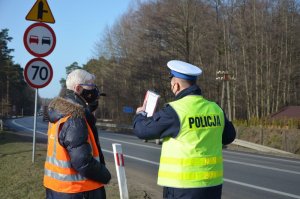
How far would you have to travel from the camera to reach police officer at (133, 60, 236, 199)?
3.78m

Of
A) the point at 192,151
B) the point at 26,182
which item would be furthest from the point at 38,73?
the point at 192,151

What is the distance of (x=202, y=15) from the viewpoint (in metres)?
45.8

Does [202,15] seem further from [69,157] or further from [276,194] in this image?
[69,157]

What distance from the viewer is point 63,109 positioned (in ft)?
13.3

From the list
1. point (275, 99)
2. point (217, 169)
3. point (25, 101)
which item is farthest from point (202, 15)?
point (25, 101)

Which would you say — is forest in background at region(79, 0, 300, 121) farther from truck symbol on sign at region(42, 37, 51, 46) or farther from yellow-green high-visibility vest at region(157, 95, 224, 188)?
yellow-green high-visibility vest at region(157, 95, 224, 188)

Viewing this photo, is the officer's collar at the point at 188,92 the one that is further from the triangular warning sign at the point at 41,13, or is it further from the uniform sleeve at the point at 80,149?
the triangular warning sign at the point at 41,13

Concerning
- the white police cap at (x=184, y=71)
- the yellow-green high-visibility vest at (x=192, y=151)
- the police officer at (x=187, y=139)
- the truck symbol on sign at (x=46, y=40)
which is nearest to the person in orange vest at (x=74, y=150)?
the police officer at (x=187, y=139)

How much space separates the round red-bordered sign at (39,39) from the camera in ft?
32.0

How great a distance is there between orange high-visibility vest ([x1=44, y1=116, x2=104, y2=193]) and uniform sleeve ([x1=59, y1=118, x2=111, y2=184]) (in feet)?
0.26

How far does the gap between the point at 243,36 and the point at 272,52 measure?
3.55m

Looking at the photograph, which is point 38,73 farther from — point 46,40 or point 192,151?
point 192,151

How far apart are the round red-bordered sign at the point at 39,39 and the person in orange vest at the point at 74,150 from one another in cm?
586

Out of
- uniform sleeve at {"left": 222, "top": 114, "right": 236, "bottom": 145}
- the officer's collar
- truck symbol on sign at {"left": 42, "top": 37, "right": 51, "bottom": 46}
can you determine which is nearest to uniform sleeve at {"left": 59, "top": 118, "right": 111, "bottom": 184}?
the officer's collar
